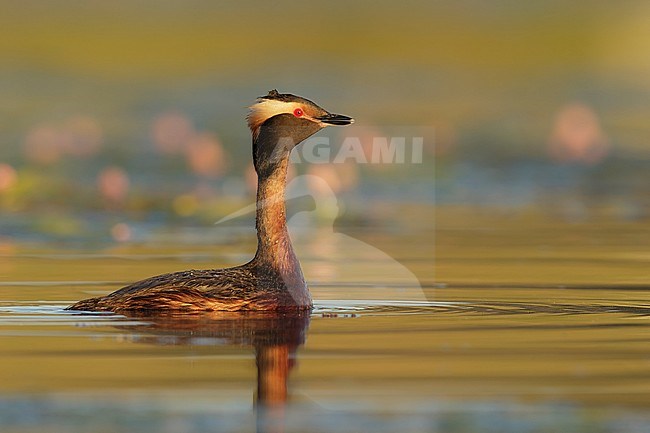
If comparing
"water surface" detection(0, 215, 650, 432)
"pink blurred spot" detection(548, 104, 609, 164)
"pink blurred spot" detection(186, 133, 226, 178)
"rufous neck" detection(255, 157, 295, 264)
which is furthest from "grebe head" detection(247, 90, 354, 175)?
"pink blurred spot" detection(548, 104, 609, 164)

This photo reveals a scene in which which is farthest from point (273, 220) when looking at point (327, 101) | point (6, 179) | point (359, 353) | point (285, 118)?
point (327, 101)

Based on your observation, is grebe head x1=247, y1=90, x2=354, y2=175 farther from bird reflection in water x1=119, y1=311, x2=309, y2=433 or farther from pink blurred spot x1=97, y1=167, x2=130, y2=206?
pink blurred spot x1=97, y1=167, x2=130, y2=206

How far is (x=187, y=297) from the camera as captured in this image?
11.2 m

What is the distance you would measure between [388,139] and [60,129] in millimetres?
4623

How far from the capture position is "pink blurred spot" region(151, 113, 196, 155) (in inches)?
945

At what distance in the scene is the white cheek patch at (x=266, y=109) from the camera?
460 inches

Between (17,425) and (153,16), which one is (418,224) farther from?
(153,16)

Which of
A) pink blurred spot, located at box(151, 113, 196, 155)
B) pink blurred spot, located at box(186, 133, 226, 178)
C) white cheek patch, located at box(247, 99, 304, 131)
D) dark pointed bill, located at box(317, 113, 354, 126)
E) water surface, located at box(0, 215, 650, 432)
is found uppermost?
pink blurred spot, located at box(151, 113, 196, 155)

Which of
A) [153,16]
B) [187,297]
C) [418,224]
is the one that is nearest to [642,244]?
[418,224]

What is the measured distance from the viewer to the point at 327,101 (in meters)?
28.9

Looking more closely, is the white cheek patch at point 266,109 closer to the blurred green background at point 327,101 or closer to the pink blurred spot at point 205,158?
the blurred green background at point 327,101

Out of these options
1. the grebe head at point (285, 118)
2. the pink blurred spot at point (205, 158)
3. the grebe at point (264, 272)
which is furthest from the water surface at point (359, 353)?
the pink blurred spot at point (205, 158)

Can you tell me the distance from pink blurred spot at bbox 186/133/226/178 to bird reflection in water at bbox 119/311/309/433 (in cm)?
1164

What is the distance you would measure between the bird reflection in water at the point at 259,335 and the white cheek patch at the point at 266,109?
130 centimetres
